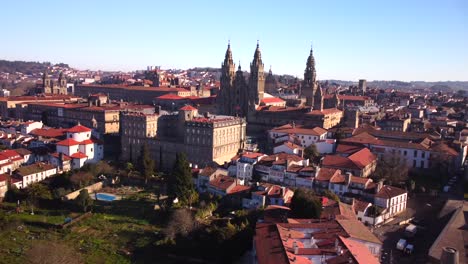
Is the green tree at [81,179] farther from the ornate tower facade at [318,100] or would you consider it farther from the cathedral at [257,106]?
the ornate tower facade at [318,100]

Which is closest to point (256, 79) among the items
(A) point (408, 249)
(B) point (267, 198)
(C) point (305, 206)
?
(B) point (267, 198)

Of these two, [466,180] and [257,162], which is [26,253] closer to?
[257,162]

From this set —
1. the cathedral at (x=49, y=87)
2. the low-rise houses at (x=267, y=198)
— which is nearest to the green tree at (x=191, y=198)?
the low-rise houses at (x=267, y=198)

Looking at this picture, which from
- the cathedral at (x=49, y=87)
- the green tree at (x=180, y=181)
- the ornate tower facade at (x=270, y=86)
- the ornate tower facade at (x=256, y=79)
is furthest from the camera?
the cathedral at (x=49, y=87)

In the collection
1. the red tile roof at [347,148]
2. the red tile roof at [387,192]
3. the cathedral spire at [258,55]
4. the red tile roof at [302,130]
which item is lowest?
the red tile roof at [387,192]

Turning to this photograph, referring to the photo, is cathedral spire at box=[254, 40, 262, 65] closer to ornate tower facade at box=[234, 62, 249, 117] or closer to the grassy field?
ornate tower facade at box=[234, 62, 249, 117]

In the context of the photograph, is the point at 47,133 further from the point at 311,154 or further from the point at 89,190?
the point at 311,154

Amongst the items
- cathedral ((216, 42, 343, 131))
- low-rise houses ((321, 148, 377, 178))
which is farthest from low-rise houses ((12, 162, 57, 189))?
cathedral ((216, 42, 343, 131))
